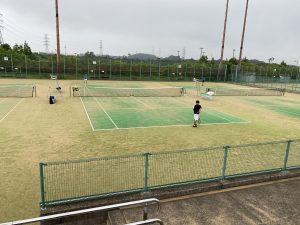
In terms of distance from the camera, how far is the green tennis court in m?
17.8

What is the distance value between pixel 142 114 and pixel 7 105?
11.0 m

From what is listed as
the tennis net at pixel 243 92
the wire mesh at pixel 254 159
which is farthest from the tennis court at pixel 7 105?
the tennis net at pixel 243 92

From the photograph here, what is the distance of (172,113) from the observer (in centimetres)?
2145

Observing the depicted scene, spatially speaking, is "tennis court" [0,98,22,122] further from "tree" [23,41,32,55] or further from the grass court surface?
"tree" [23,41,32,55]

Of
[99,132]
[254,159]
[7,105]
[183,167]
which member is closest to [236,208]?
[183,167]

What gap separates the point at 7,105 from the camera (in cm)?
2220

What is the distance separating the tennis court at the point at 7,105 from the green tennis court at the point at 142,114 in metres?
5.41

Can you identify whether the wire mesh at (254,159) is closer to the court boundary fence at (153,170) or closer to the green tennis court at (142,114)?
the court boundary fence at (153,170)

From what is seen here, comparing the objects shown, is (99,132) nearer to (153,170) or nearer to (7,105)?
(153,170)

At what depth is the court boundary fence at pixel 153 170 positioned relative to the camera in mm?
8102

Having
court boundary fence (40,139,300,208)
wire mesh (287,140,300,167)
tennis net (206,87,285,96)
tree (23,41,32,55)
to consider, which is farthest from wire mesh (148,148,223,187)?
tree (23,41,32,55)

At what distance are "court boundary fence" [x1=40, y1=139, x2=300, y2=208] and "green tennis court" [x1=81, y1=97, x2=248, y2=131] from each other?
612 centimetres

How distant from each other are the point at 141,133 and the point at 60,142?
14.4ft

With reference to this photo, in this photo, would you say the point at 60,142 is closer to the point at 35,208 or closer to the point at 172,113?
the point at 35,208
